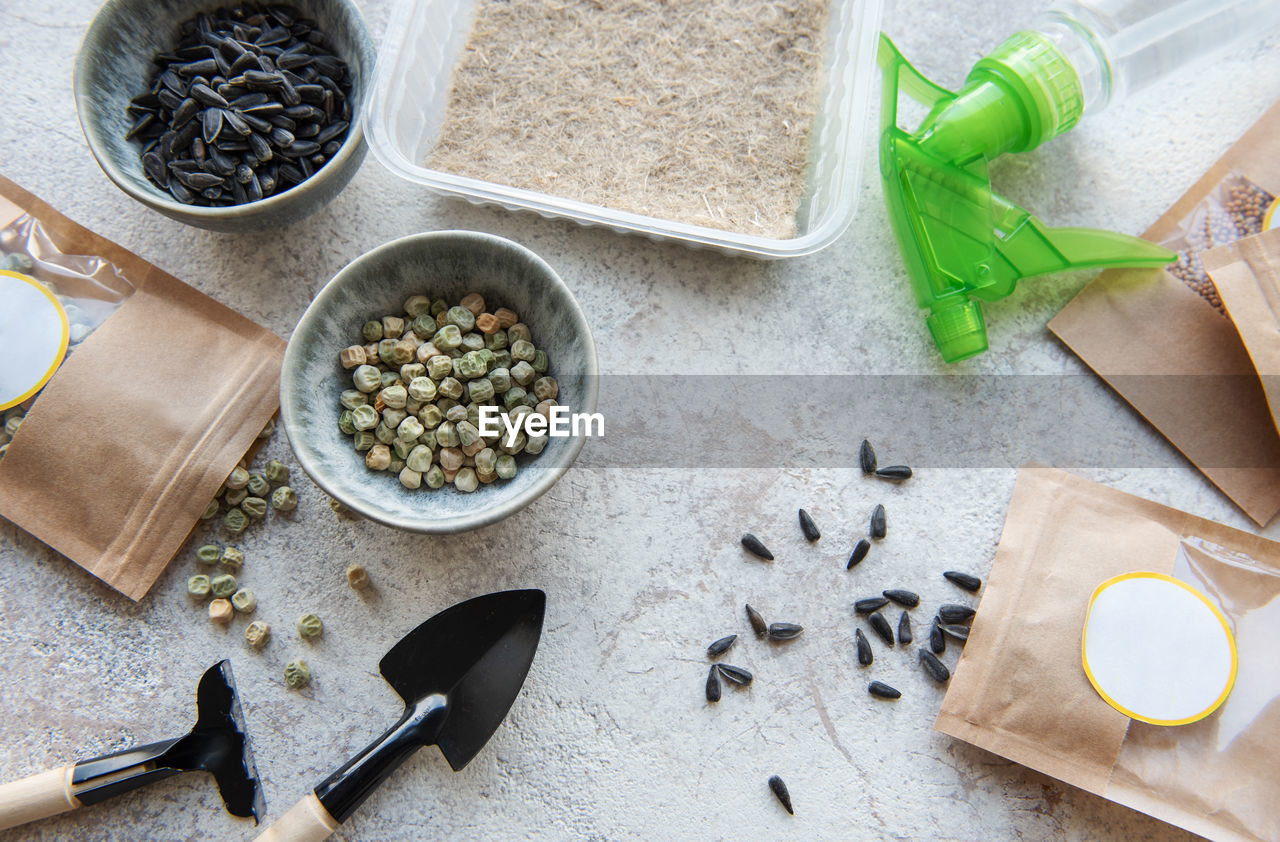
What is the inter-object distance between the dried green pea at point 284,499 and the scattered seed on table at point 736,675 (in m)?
0.56

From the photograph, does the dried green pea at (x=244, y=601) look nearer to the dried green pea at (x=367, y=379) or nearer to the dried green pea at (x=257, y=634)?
the dried green pea at (x=257, y=634)

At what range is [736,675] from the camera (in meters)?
0.95

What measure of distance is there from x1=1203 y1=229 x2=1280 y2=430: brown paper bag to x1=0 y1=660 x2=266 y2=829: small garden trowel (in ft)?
4.25

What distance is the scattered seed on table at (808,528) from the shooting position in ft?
3.21

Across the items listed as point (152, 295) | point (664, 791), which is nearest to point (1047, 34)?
point (664, 791)

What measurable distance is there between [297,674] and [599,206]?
68cm

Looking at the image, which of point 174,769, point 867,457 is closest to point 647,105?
point 867,457

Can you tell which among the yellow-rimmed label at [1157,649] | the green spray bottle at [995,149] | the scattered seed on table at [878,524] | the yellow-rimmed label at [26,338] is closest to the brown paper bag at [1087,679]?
the yellow-rimmed label at [1157,649]

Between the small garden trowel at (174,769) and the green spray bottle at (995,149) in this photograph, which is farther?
the green spray bottle at (995,149)

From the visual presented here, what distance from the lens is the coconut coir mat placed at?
3.28 ft

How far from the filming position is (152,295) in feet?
3.10

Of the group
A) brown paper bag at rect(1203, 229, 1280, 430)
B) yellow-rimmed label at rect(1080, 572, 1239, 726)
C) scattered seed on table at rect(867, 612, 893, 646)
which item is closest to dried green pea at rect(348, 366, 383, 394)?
scattered seed on table at rect(867, 612, 893, 646)

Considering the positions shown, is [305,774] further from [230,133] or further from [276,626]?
[230,133]

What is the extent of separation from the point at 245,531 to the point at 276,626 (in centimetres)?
12
